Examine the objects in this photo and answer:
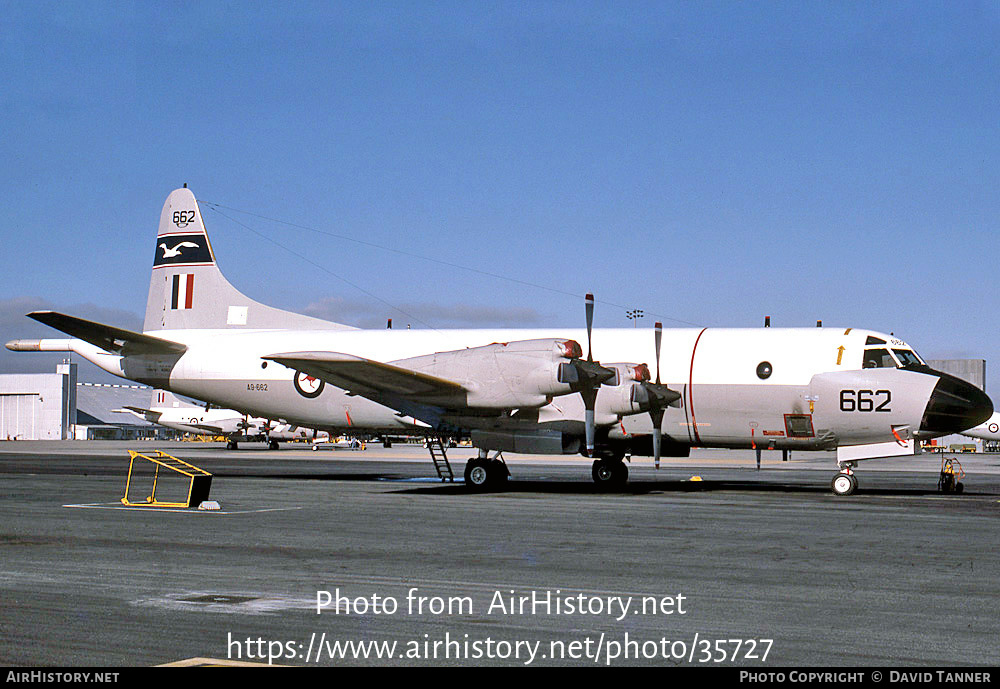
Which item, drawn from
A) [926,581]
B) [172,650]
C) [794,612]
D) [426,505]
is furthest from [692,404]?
[172,650]

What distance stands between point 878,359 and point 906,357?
2.53ft

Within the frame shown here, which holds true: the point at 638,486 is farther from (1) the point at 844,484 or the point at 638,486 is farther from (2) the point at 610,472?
(1) the point at 844,484

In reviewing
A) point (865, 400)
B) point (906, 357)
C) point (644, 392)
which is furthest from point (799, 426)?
point (644, 392)

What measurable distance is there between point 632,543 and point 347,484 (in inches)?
630

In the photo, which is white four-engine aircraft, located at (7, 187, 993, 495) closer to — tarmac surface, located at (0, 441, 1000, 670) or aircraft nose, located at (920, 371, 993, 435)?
aircraft nose, located at (920, 371, 993, 435)

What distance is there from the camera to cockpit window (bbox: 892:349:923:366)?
25234 mm

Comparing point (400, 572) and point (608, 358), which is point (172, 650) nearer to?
point (400, 572)

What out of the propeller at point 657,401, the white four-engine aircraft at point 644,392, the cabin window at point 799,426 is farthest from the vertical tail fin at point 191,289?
the cabin window at point 799,426

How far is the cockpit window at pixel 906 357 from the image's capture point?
82.8 feet

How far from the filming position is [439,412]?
26.4 m

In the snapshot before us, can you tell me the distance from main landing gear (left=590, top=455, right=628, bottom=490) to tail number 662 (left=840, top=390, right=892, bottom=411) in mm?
6215

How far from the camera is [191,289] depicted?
34.0 m

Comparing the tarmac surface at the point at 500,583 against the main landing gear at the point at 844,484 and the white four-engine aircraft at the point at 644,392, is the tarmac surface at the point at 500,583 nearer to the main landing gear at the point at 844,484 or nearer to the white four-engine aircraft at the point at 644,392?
the main landing gear at the point at 844,484

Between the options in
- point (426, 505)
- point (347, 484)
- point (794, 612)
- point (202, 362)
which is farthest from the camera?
point (202, 362)
